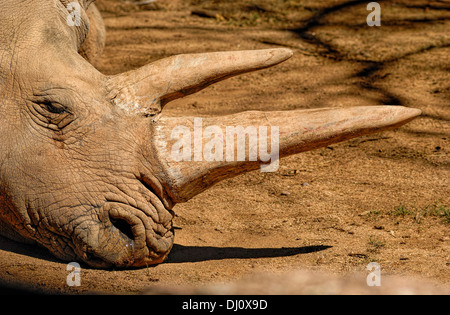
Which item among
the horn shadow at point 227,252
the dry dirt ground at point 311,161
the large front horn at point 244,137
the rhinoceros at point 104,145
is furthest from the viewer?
the horn shadow at point 227,252

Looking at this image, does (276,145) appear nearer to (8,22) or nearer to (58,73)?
(58,73)

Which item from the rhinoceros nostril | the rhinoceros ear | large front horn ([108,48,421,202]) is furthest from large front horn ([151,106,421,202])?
the rhinoceros nostril

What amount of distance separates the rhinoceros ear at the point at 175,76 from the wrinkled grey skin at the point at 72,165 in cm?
7

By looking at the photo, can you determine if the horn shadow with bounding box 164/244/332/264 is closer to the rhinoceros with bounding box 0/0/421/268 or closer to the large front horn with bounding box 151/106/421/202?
the rhinoceros with bounding box 0/0/421/268

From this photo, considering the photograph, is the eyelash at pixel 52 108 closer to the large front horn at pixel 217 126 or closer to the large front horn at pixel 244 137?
the large front horn at pixel 217 126

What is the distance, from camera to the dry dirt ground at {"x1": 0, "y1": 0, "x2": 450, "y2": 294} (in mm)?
2943

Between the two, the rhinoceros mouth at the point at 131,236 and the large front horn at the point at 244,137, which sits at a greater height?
the large front horn at the point at 244,137

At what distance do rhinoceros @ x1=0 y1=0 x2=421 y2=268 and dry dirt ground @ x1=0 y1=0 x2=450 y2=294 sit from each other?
0.21m

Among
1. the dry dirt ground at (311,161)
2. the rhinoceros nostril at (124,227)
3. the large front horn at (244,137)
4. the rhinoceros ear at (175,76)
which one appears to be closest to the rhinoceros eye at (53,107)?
the rhinoceros ear at (175,76)

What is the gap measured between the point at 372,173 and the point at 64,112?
2.23 meters

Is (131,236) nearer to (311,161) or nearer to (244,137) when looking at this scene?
(244,137)

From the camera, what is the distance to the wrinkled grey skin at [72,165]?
2781 mm

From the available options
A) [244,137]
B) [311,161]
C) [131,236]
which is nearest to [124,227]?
[131,236]

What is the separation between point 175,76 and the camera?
289cm
